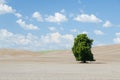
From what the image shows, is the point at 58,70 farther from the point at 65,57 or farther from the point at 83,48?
the point at 65,57

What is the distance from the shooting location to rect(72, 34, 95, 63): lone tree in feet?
223

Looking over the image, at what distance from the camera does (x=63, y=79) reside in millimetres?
26625

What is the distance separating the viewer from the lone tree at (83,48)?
68.1 m

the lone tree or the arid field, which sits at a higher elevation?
the lone tree

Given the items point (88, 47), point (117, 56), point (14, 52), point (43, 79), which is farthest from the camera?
point (14, 52)

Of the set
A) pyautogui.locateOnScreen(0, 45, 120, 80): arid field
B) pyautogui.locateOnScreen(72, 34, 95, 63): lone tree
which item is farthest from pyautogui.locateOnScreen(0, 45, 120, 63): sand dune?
pyautogui.locateOnScreen(72, 34, 95, 63): lone tree

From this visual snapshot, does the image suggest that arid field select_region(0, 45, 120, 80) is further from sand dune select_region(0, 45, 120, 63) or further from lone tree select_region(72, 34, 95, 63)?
sand dune select_region(0, 45, 120, 63)

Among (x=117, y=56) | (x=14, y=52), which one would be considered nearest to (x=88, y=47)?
(x=117, y=56)

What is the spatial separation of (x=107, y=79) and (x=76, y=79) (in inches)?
92.2

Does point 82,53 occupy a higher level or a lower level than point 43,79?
higher

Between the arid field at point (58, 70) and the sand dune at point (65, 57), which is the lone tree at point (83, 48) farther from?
the sand dune at point (65, 57)

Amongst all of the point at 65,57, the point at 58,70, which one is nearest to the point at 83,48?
the point at 58,70

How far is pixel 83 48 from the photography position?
6750 cm

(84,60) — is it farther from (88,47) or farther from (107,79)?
(107,79)
